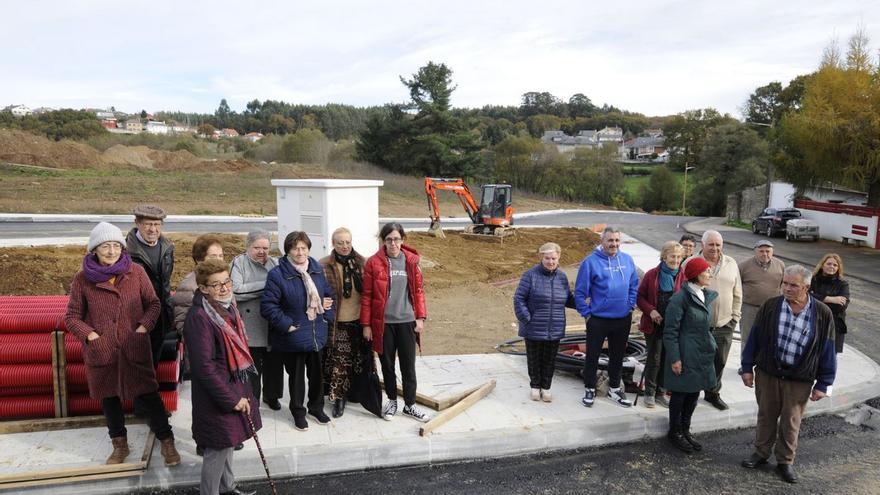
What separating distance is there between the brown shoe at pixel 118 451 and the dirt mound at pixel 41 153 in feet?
130

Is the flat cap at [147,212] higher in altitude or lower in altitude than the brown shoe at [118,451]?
higher

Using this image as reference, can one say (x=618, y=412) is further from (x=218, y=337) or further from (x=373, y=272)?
(x=218, y=337)

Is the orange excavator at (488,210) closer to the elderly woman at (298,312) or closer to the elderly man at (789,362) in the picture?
the elderly woman at (298,312)

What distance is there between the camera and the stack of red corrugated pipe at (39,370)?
454cm

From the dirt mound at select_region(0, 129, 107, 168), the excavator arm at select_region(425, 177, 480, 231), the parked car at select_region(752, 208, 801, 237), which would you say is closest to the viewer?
the excavator arm at select_region(425, 177, 480, 231)

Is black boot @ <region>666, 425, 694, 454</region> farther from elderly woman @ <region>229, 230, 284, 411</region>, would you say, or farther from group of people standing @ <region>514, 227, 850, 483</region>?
elderly woman @ <region>229, 230, 284, 411</region>

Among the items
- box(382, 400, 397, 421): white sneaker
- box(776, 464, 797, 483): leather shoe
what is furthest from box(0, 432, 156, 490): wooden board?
box(776, 464, 797, 483): leather shoe

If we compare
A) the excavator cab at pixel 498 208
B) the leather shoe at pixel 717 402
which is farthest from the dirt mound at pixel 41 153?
the leather shoe at pixel 717 402

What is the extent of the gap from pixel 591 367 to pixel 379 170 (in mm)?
40892

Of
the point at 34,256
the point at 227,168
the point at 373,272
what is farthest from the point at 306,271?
the point at 227,168

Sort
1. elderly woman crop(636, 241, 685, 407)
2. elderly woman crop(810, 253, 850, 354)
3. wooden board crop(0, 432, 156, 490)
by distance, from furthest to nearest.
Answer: elderly woman crop(810, 253, 850, 354) → elderly woman crop(636, 241, 685, 407) → wooden board crop(0, 432, 156, 490)

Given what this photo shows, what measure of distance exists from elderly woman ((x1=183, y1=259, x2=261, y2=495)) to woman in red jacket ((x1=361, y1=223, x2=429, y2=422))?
1332mm

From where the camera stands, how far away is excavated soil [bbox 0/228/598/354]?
8.39 meters

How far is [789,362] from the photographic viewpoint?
4293 mm
